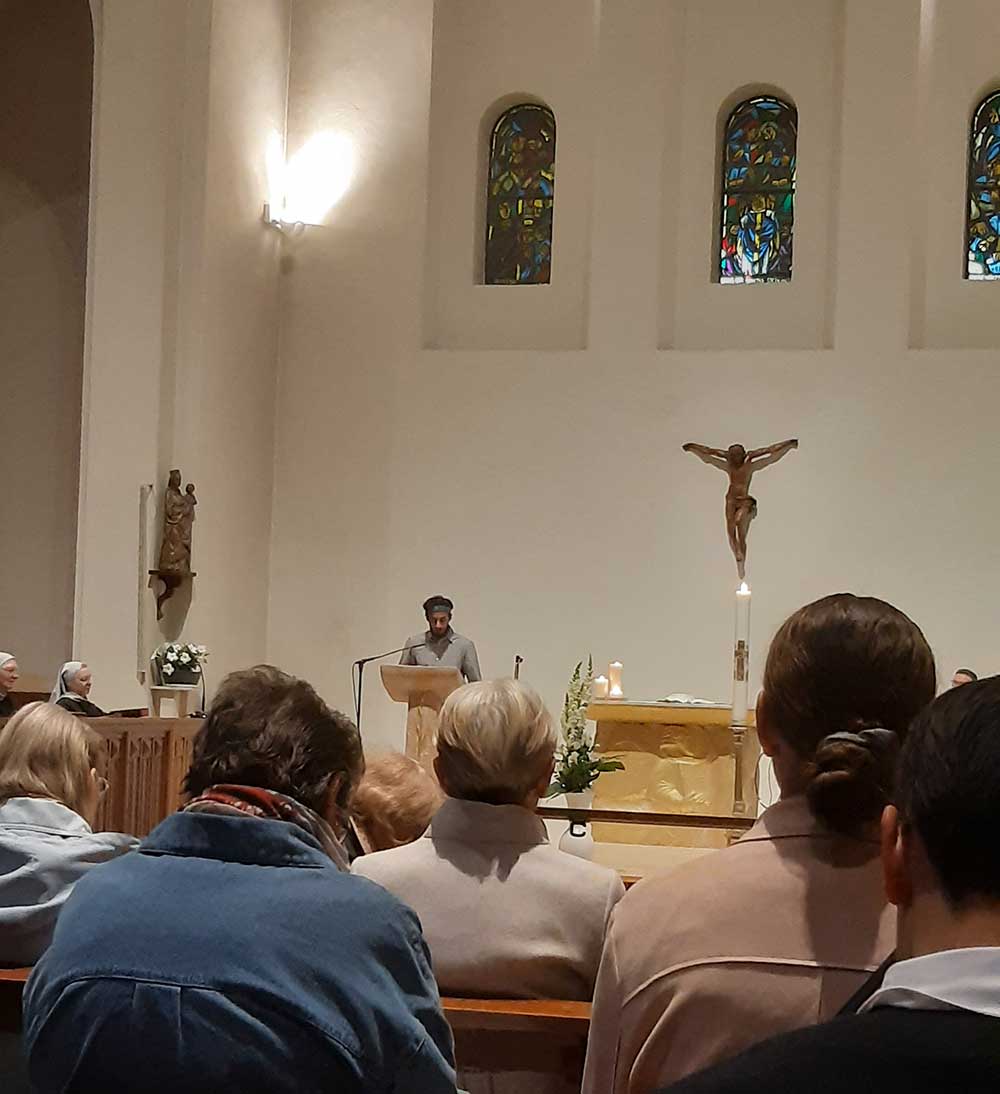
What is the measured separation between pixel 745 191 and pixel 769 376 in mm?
1854

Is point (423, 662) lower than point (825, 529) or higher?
lower

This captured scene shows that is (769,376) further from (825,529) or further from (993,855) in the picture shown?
(993,855)

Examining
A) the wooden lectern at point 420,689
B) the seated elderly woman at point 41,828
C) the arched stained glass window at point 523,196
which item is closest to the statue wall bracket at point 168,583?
the wooden lectern at point 420,689

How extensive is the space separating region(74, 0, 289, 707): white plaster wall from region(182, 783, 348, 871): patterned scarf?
1034 cm

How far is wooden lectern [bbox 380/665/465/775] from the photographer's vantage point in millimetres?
11703

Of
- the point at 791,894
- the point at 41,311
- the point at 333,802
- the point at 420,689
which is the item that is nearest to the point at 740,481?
the point at 420,689

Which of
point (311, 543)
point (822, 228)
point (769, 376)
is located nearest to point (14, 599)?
point (311, 543)

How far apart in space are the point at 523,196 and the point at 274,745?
1335cm

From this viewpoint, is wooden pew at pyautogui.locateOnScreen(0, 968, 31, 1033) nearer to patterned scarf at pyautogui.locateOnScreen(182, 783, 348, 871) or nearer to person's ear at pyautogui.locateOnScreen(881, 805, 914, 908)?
patterned scarf at pyautogui.locateOnScreen(182, 783, 348, 871)

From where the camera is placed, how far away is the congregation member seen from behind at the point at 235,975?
2100 mm

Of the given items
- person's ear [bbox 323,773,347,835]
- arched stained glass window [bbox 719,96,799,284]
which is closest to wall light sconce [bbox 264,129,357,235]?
arched stained glass window [bbox 719,96,799,284]

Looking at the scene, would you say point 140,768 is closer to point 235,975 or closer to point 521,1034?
point 521,1034

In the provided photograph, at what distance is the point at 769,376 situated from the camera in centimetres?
1421

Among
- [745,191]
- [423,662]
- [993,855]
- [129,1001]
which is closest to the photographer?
[993,855]
